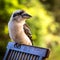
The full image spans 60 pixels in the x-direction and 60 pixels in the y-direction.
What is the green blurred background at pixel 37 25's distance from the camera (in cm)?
538

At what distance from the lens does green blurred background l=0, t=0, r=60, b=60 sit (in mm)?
5383

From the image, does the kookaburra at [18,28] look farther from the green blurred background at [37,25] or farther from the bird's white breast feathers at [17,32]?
the green blurred background at [37,25]

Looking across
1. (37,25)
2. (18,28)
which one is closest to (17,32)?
(18,28)

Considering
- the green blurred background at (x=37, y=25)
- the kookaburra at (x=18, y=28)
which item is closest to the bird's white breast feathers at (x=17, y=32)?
the kookaburra at (x=18, y=28)

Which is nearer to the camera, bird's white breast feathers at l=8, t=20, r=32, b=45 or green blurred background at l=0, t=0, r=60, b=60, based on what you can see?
bird's white breast feathers at l=8, t=20, r=32, b=45

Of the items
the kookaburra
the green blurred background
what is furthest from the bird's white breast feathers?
the green blurred background

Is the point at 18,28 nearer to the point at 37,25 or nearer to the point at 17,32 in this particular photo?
the point at 17,32

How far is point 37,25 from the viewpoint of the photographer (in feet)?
18.4

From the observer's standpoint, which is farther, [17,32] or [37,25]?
[37,25]

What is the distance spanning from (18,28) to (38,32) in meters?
2.61

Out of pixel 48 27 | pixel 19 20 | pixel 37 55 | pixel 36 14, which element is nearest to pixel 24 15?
pixel 19 20

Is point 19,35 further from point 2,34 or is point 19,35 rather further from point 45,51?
point 2,34

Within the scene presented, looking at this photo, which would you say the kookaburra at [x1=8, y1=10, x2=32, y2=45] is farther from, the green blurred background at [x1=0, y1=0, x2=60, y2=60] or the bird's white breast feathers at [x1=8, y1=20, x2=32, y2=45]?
the green blurred background at [x1=0, y1=0, x2=60, y2=60]

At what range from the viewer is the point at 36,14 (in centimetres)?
577
